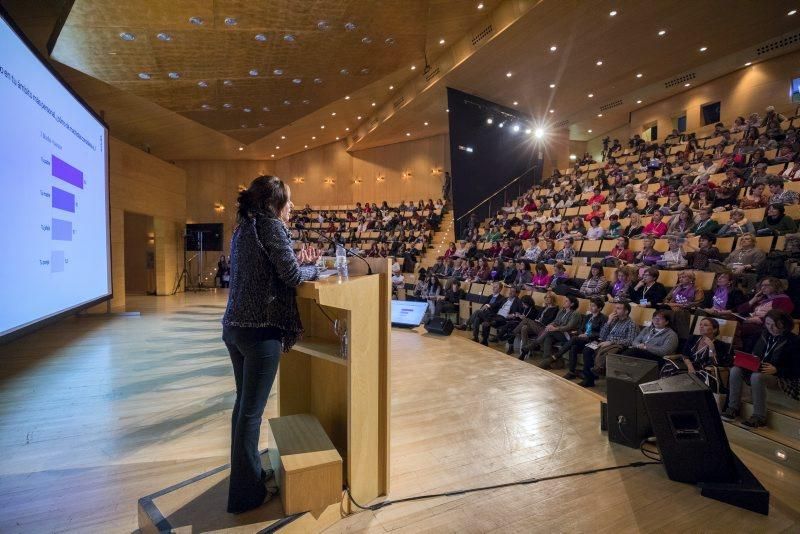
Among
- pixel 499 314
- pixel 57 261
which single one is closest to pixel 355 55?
pixel 499 314

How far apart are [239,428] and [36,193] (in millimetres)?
2332

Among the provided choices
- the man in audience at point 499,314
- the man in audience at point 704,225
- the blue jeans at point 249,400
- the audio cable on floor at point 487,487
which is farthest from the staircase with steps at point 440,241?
the blue jeans at point 249,400

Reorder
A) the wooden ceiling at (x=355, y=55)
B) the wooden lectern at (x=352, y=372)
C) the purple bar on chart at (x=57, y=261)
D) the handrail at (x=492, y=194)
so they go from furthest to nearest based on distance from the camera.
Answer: the handrail at (x=492, y=194)
the wooden ceiling at (x=355, y=55)
the purple bar on chart at (x=57, y=261)
the wooden lectern at (x=352, y=372)

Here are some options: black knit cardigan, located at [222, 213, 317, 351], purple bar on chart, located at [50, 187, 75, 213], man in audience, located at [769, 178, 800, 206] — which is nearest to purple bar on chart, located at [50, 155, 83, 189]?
purple bar on chart, located at [50, 187, 75, 213]

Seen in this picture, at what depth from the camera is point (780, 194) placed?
4941mm

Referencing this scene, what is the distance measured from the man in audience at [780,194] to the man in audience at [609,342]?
250 cm

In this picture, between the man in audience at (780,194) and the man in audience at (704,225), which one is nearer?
the man in audience at (780,194)

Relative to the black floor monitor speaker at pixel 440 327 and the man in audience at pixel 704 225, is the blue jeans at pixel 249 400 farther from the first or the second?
the man in audience at pixel 704 225

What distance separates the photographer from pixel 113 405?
3.03 m

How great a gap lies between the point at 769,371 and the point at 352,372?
110 inches

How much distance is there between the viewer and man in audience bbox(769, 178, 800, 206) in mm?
4797

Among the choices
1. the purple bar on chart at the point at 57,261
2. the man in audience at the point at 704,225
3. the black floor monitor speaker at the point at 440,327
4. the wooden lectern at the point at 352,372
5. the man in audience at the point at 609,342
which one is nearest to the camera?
the wooden lectern at the point at 352,372

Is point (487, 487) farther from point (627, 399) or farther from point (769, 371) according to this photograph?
point (769, 371)

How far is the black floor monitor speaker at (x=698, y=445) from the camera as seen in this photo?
188 centimetres
